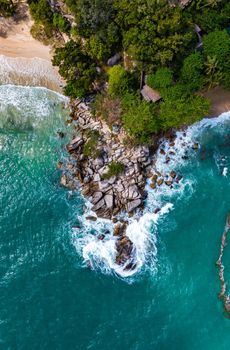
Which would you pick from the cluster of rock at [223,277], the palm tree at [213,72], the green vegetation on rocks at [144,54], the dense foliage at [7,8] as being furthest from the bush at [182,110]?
the dense foliage at [7,8]

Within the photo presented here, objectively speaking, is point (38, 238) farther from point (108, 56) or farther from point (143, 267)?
point (108, 56)

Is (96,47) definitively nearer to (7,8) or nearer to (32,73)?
(32,73)

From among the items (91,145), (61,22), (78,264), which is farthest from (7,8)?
(78,264)

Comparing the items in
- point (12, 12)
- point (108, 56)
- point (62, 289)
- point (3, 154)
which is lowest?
point (62, 289)

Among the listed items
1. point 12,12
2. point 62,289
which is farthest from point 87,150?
point 12,12

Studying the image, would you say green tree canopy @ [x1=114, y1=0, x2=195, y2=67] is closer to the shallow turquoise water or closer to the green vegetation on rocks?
the green vegetation on rocks

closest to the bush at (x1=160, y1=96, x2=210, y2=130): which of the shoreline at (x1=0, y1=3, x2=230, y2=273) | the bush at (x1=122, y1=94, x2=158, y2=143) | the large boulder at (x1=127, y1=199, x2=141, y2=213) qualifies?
the bush at (x1=122, y1=94, x2=158, y2=143)
